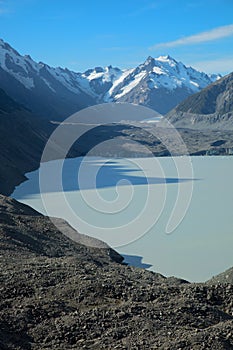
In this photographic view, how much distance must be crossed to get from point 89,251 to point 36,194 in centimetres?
2805

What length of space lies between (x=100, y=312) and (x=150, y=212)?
29.6 metres

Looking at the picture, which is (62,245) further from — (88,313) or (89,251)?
(88,313)

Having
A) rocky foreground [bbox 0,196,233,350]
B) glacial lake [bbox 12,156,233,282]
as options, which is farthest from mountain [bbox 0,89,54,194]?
rocky foreground [bbox 0,196,233,350]

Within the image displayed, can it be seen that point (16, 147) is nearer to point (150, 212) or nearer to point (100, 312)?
point (150, 212)

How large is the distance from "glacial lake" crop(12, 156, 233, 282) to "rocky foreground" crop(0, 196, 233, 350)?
11.0 m

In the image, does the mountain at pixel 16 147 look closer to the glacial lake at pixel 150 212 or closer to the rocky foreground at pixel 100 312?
the glacial lake at pixel 150 212

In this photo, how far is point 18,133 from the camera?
9119 cm

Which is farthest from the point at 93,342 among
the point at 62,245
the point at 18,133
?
the point at 18,133

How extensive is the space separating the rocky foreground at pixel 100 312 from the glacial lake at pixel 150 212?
1095cm

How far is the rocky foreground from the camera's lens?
33.4ft

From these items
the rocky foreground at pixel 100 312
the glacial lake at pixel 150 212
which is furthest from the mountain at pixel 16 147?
the rocky foreground at pixel 100 312

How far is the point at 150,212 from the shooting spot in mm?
40781

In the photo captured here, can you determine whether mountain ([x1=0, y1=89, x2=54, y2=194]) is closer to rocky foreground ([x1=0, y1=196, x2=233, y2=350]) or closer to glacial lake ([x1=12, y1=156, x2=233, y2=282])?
glacial lake ([x1=12, y1=156, x2=233, y2=282])

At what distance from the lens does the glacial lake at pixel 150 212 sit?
27.2 m
